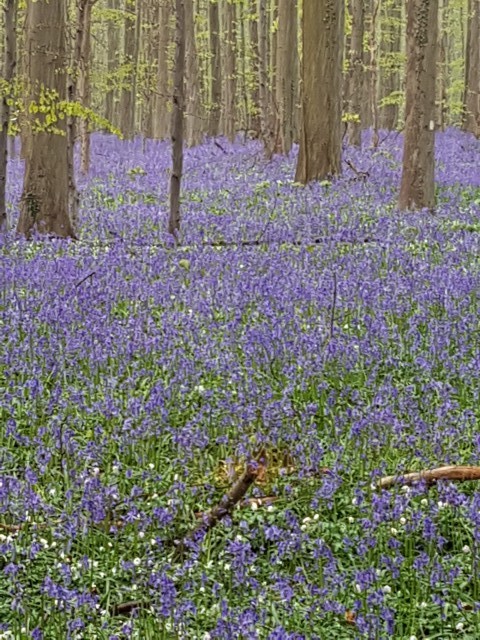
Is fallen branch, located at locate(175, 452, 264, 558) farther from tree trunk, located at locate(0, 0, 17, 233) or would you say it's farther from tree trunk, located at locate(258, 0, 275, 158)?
tree trunk, located at locate(258, 0, 275, 158)

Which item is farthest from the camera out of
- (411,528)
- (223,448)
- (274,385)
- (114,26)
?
(114,26)

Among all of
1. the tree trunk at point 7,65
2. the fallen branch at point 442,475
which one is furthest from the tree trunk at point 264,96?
the fallen branch at point 442,475

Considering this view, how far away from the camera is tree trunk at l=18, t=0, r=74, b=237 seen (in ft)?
36.3

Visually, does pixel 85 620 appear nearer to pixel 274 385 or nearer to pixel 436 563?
pixel 436 563

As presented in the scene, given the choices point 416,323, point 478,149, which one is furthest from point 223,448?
point 478,149

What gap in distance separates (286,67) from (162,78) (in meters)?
6.17

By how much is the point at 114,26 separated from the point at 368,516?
41.0 metres

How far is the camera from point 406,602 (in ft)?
11.5

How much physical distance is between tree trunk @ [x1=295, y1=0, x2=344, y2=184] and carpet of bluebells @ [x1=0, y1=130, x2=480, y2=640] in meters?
5.85

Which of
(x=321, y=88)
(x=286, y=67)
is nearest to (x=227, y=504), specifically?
(x=321, y=88)

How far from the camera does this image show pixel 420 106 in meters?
12.5

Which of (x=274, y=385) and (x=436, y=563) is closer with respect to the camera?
(x=436, y=563)

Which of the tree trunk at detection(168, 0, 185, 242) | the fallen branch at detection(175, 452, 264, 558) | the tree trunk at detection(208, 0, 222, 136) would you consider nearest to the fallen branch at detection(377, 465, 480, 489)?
the fallen branch at detection(175, 452, 264, 558)

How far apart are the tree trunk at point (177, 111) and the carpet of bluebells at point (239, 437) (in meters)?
1.22
